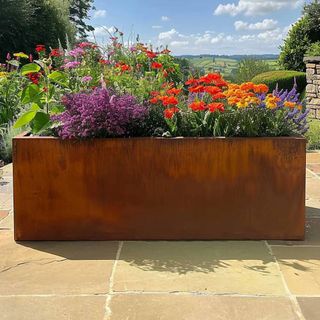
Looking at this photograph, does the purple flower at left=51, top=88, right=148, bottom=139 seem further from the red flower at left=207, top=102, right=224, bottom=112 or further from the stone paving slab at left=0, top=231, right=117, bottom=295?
the stone paving slab at left=0, top=231, right=117, bottom=295

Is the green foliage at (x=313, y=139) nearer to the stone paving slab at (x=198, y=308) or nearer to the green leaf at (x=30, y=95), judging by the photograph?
the green leaf at (x=30, y=95)

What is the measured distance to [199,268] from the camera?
3018mm

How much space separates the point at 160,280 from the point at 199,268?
271mm

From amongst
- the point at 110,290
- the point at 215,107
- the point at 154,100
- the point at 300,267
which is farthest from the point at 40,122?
the point at 300,267

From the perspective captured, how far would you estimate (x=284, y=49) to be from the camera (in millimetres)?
13797

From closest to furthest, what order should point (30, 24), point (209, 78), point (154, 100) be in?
point (154, 100) < point (209, 78) < point (30, 24)

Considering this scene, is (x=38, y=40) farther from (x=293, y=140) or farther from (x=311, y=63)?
(x=293, y=140)

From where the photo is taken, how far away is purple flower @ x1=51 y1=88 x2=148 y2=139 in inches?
131

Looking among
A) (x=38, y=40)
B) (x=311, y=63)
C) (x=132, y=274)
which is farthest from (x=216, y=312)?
(x=38, y=40)

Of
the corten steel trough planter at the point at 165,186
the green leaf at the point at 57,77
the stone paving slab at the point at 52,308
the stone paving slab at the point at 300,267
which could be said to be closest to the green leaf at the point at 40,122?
the corten steel trough planter at the point at 165,186

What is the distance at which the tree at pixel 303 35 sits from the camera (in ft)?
42.9

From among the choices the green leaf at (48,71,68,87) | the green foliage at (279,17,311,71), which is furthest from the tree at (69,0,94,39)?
the green leaf at (48,71,68,87)

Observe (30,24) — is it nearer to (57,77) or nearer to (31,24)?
(31,24)

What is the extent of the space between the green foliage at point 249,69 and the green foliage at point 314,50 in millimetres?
2762
